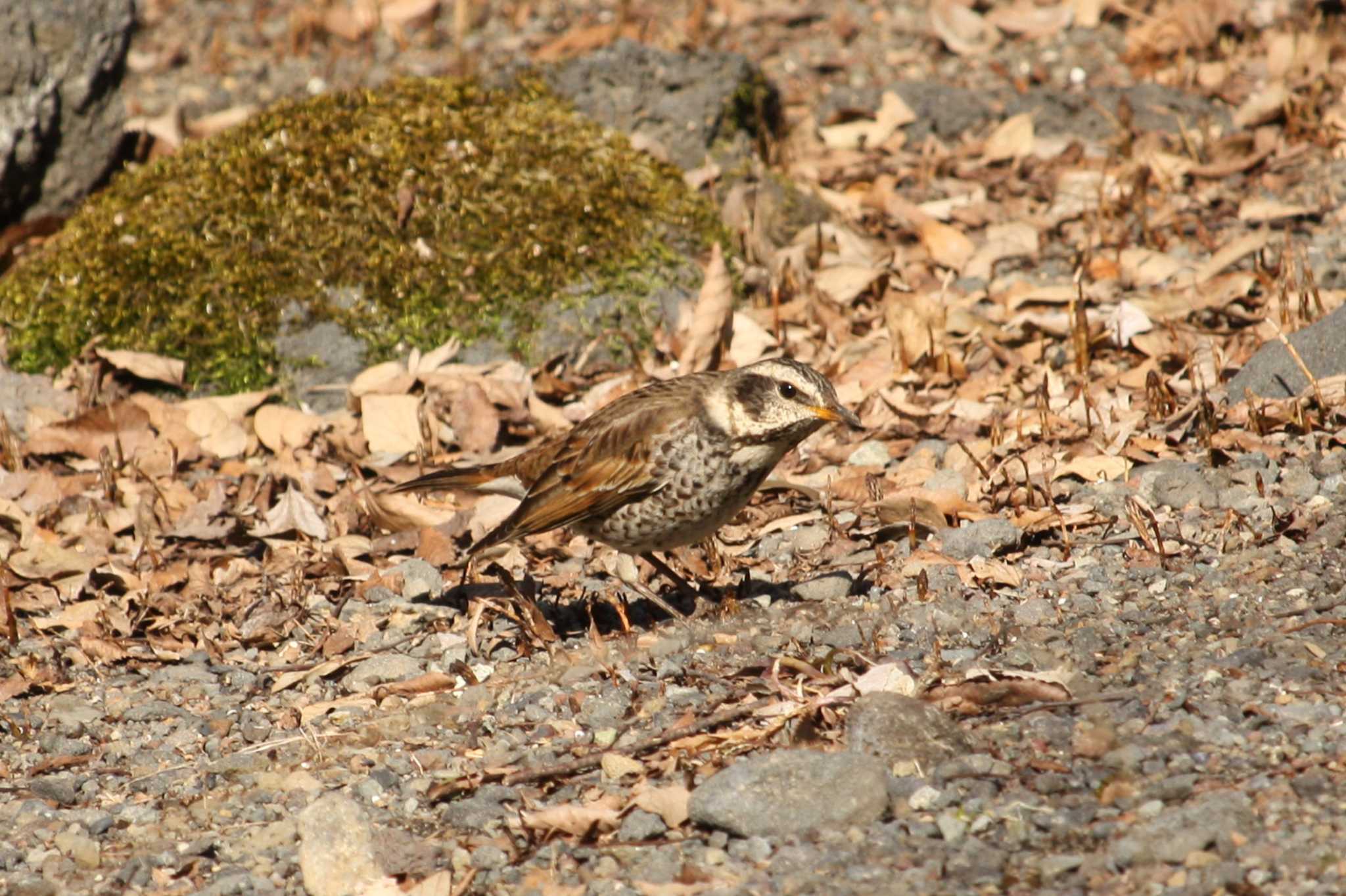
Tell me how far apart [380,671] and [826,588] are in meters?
1.75

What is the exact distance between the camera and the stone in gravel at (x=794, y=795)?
4332 millimetres

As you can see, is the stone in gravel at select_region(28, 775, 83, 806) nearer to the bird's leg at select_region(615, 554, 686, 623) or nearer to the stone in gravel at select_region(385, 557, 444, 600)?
the stone in gravel at select_region(385, 557, 444, 600)

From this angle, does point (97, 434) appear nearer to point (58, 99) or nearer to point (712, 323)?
point (58, 99)

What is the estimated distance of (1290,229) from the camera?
339 inches

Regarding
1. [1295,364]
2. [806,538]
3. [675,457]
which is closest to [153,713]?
[675,457]

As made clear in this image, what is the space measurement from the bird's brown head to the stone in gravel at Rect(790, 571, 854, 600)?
0.57m

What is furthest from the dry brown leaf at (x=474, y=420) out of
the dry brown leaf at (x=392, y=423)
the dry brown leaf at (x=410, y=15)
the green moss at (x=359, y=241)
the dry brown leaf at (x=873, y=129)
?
the dry brown leaf at (x=410, y=15)

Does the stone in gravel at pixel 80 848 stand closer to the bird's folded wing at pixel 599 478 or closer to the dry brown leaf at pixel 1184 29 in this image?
the bird's folded wing at pixel 599 478

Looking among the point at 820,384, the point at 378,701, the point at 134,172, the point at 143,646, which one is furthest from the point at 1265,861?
the point at 134,172

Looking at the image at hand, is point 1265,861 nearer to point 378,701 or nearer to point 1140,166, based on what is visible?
point 378,701

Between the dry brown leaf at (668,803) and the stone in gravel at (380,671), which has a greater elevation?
the dry brown leaf at (668,803)

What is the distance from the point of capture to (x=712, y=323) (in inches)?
321

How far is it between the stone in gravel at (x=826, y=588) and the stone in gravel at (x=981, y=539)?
438 millimetres

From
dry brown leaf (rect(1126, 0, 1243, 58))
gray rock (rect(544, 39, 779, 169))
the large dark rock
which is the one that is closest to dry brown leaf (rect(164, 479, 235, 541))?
the large dark rock
